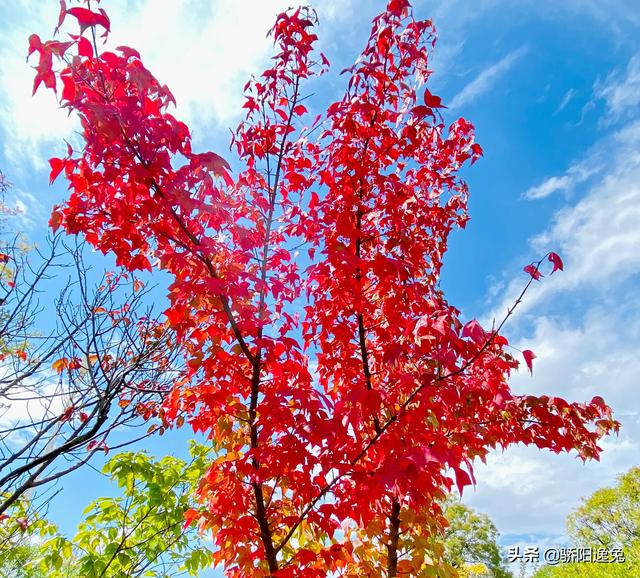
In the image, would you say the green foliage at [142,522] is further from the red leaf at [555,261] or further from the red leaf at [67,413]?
the red leaf at [555,261]

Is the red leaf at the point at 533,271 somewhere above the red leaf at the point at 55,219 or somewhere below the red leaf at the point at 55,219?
below

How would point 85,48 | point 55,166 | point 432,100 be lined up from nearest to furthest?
point 85,48, point 55,166, point 432,100

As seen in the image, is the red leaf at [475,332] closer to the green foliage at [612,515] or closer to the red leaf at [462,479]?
the red leaf at [462,479]

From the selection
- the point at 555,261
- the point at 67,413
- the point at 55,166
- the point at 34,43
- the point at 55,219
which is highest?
the point at 34,43

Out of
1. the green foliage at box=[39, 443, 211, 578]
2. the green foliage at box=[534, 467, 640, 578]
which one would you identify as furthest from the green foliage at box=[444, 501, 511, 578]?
the green foliage at box=[39, 443, 211, 578]

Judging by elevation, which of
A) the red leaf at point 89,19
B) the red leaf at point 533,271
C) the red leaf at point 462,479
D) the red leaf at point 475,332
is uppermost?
the red leaf at point 89,19

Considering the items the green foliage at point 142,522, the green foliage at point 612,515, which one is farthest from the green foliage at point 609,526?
the green foliage at point 142,522

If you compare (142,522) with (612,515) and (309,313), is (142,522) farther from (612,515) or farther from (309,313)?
(612,515)

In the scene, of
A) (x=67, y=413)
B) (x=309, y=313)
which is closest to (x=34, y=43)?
(x=309, y=313)

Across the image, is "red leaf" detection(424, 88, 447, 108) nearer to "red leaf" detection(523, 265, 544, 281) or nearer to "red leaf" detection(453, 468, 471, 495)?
"red leaf" detection(523, 265, 544, 281)

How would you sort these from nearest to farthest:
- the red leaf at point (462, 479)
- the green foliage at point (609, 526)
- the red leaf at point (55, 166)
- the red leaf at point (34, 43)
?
the red leaf at point (462, 479), the red leaf at point (34, 43), the red leaf at point (55, 166), the green foliage at point (609, 526)

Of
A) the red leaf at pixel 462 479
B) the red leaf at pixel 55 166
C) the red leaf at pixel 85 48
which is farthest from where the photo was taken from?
the red leaf at pixel 55 166

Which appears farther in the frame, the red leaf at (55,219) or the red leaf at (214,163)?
the red leaf at (55,219)

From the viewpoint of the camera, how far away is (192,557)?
15.8 ft
